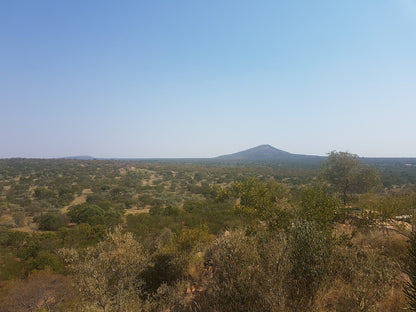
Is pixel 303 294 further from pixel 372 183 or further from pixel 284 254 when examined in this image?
pixel 372 183

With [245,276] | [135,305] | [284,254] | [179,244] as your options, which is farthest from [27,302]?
[284,254]

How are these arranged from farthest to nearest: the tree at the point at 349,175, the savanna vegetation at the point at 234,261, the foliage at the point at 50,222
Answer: the tree at the point at 349,175 → the foliage at the point at 50,222 → the savanna vegetation at the point at 234,261

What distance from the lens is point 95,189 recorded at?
4000 centimetres

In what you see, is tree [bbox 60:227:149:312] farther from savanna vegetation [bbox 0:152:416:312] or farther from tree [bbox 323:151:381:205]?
tree [bbox 323:151:381:205]

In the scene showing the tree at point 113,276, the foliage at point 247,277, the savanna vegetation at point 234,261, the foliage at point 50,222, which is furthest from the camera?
the foliage at point 50,222

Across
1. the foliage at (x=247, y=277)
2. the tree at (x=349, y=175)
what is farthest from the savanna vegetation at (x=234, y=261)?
the tree at (x=349, y=175)

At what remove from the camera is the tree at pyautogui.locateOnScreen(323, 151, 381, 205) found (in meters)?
27.0

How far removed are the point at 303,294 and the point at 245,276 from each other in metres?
2.51

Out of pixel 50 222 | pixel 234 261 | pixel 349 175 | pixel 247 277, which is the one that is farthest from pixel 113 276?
pixel 349 175

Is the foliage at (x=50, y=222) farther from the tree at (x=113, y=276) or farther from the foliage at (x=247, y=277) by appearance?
the foliage at (x=247, y=277)

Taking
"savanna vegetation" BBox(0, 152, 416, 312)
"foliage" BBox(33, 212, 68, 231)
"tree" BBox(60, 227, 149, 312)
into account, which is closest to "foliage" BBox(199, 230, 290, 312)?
"savanna vegetation" BBox(0, 152, 416, 312)

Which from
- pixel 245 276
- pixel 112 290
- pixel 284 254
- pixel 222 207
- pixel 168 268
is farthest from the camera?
pixel 222 207

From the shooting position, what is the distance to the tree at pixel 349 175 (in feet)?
88.4

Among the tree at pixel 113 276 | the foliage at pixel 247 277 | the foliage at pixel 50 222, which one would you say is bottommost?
the foliage at pixel 50 222
